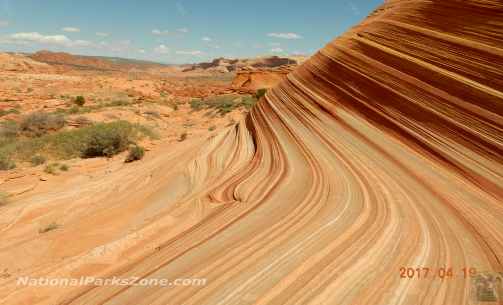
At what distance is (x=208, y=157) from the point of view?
21.3 feet

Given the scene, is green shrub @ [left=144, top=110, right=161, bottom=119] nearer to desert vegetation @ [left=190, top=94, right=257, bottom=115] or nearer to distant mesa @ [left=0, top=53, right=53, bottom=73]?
desert vegetation @ [left=190, top=94, right=257, bottom=115]

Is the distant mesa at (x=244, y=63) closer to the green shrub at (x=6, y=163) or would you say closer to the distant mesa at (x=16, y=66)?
the distant mesa at (x=16, y=66)

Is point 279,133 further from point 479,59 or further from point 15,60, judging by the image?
point 15,60

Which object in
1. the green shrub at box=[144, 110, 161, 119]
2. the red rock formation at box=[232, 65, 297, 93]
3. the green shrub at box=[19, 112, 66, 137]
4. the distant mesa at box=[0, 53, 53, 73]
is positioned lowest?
the green shrub at box=[19, 112, 66, 137]

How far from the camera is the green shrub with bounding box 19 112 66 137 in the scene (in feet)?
48.4

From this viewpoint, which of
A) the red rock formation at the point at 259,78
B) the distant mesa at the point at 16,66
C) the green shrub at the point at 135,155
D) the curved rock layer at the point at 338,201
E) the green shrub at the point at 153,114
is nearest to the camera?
the curved rock layer at the point at 338,201

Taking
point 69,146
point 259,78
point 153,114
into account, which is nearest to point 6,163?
point 69,146

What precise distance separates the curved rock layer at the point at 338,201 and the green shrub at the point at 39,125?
10.1 meters

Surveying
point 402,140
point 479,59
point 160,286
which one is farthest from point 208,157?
point 479,59

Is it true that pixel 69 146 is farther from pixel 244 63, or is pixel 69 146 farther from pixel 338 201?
pixel 244 63

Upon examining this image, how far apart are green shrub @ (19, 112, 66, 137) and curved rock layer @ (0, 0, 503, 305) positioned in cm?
1009

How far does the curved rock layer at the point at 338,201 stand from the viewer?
2469mm
